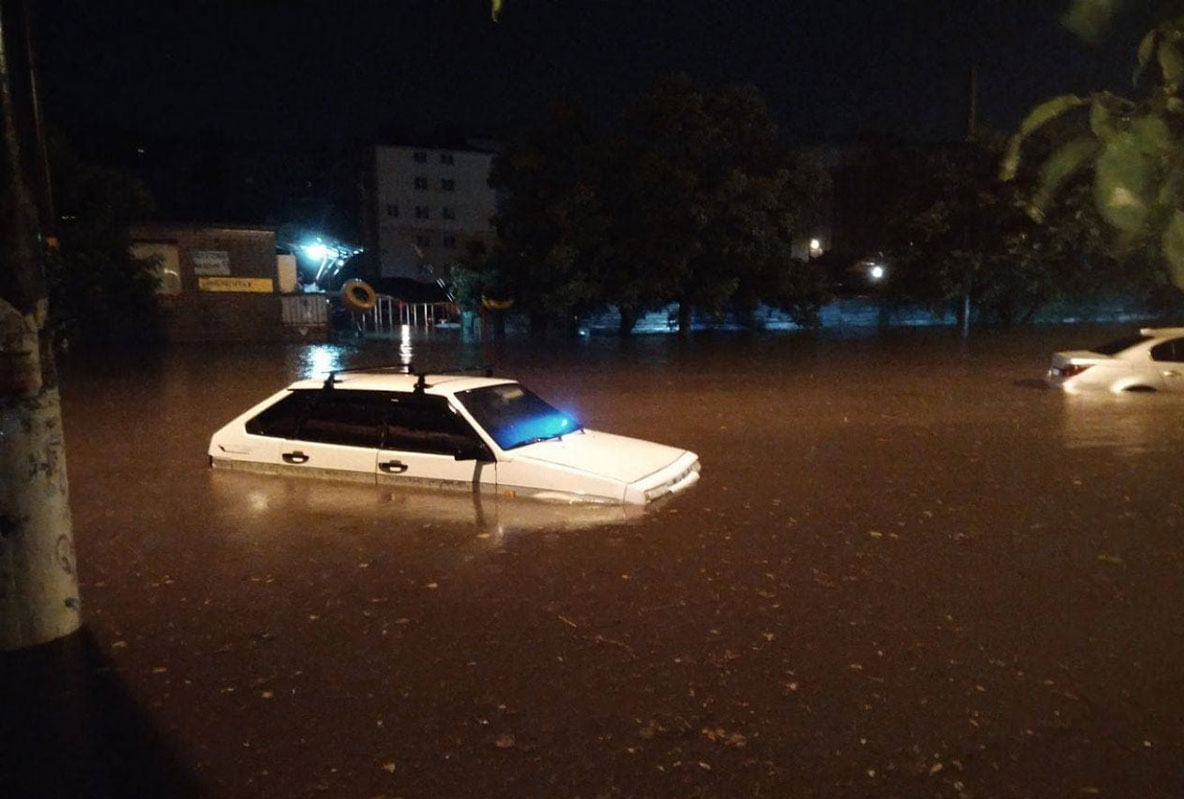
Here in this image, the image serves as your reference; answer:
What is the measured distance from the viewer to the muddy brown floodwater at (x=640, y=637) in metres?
3.75

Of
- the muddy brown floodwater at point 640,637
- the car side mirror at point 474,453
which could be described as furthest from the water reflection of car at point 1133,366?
the car side mirror at point 474,453

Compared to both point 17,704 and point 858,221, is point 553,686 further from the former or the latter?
point 858,221

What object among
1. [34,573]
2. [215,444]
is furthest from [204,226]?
[34,573]

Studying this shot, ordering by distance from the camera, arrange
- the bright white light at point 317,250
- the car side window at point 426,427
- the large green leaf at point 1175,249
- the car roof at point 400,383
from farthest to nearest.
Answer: the bright white light at point 317,250, the car roof at point 400,383, the car side window at point 426,427, the large green leaf at point 1175,249

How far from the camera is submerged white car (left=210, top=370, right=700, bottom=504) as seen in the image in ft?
26.1

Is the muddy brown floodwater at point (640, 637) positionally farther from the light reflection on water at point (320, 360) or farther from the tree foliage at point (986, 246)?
the tree foliage at point (986, 246)

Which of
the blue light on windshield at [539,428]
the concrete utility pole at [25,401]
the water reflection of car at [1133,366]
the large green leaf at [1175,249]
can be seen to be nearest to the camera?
the large green leaf at [1175,249]

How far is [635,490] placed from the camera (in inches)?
305

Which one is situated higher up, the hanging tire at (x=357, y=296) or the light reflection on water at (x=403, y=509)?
the hanging tire at (x=357, y=296)

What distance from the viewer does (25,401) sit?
469 centimetres

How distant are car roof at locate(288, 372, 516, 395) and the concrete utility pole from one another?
3.86 metres

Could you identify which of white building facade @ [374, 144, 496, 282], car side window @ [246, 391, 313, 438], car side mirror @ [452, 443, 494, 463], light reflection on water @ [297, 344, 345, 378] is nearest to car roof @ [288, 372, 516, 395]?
car side window @ [246, 391, 313, 438]

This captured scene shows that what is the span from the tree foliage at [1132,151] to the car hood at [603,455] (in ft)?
20.5

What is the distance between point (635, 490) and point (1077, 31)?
6.42 meters
